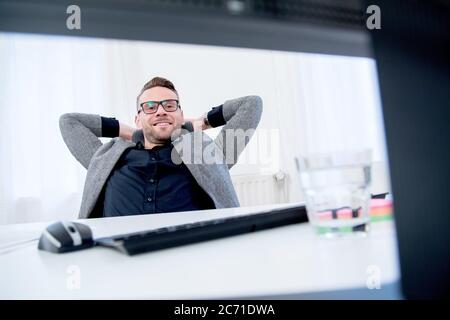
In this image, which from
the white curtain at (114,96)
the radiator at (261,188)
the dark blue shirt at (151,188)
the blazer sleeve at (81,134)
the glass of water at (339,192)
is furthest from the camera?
the radiator at (261,188)

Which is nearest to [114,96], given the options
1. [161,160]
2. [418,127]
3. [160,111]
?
[160,111]

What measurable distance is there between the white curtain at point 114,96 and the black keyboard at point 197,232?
1282 mm

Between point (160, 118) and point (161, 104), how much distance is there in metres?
0.06

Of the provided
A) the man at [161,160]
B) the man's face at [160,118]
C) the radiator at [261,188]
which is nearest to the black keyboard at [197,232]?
the man at [161,160]

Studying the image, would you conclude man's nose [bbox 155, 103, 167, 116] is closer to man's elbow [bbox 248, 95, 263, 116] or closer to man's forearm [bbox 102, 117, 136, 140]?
man's forearm [bbox 102, 117, 136, 140]

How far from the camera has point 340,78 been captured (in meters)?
2.71

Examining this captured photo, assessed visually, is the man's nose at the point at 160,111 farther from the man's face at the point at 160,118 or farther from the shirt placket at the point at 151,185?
the shirt placket at the point at 151,185

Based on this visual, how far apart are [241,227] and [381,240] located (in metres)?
0.18

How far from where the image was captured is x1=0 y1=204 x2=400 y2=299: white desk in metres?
0.29

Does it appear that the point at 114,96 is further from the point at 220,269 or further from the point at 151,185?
the point at 220,269

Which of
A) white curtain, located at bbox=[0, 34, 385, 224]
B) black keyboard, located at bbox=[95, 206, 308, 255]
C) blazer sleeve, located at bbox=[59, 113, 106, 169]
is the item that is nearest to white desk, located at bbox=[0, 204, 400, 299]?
black keyboard, located at bbox=[95, 206, 308, 255]

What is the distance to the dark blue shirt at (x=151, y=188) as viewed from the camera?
4.18ft

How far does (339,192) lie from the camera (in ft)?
1.43
